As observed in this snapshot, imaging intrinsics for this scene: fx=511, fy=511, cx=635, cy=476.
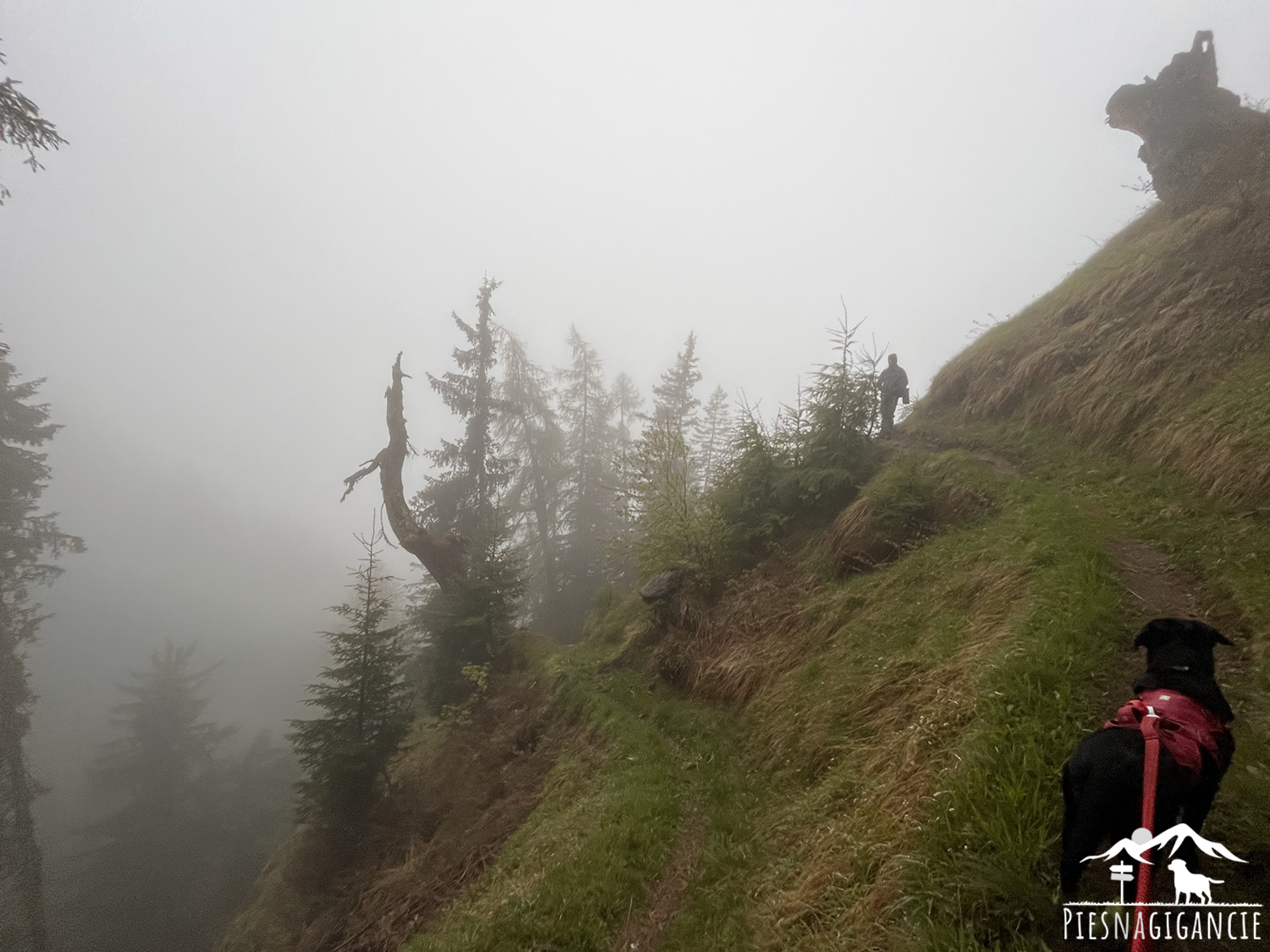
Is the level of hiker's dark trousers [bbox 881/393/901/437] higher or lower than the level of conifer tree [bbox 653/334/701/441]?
lower

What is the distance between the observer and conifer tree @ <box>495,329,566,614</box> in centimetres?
2933

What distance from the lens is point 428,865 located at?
9680 mm

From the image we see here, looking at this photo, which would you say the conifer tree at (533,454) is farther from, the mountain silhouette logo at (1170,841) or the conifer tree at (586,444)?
the mountain silhouette logo at (1170,841)

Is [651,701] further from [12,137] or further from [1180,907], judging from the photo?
[12,137]

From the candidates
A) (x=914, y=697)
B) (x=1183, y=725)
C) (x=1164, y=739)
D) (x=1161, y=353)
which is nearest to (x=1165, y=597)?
(x=914, y=697)

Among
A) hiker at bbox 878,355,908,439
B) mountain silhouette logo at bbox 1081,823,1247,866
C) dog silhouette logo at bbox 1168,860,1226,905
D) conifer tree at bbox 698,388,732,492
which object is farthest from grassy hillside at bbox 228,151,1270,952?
conifer tree at bbox 698,388,732,492

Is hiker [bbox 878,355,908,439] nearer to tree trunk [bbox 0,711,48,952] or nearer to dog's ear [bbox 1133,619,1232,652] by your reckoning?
dog's ear [bbox 1133,619,1232,652]

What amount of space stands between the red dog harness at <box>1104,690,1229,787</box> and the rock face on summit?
17.6 m

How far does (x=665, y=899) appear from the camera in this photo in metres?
5.91

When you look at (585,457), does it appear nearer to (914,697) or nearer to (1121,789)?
(914,697)

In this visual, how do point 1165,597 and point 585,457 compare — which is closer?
point 1165,597

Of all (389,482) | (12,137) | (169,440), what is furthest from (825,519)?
(169,440)

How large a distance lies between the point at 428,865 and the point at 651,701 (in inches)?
202

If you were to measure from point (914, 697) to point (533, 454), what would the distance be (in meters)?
25.2
